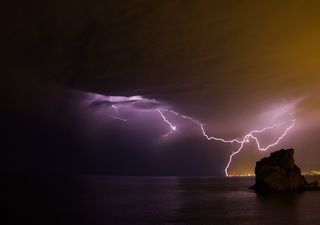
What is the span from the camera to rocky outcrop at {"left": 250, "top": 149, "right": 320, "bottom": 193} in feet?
340

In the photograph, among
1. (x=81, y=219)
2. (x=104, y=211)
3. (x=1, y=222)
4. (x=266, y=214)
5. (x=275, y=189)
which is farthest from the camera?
(x=275, y=189)

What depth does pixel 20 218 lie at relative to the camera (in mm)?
51031

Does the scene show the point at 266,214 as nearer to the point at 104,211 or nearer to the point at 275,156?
the point at 104,211

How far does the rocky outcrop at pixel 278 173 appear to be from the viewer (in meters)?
104

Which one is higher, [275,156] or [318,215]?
[275,156]

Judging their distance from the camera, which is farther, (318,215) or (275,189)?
(275,189)

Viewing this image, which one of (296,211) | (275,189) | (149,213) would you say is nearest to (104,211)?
(149,213)

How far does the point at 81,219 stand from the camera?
167ft

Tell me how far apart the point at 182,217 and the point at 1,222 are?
73.8ft

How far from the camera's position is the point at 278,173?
10469 cm

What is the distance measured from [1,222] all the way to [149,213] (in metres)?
20.1

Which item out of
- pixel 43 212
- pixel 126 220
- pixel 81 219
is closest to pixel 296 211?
pixel 126 220

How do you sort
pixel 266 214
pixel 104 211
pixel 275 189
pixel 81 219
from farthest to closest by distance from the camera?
pixel 275 189
pixel 104 211
pixel 266 214
pixel 81 219

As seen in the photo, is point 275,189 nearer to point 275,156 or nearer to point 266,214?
point 275,156
